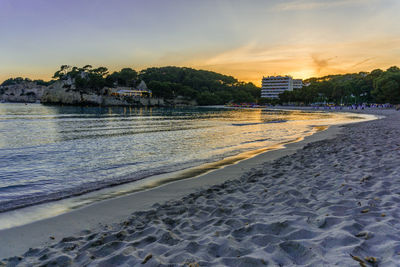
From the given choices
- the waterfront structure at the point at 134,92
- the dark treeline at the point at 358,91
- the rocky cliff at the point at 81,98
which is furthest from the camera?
the waterfront structure at the point at 134,92

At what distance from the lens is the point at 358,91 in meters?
112

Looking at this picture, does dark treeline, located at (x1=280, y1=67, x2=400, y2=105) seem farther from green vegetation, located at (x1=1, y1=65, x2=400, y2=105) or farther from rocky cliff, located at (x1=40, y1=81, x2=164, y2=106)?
rocky cliff, located at (x1=40, y1=81, x2=164, y2=106)

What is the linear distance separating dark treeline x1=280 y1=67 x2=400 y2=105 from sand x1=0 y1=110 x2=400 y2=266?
103677mm

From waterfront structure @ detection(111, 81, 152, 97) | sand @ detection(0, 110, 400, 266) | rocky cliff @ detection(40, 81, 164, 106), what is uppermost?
waterfront structure @ detection(111, 81, 152, 97)

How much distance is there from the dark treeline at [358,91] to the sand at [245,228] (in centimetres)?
10368

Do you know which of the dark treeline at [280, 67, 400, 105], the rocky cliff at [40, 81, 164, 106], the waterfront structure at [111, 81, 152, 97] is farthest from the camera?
the waterfront structure at [111, 81, 152, 97]

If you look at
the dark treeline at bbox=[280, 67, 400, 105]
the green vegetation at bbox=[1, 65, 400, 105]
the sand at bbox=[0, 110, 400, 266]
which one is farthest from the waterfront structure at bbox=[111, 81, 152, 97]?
the sand at bbox=[0, 110, 400, 266]

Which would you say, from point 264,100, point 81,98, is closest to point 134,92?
point 81,98

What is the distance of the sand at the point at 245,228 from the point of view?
2.90 m

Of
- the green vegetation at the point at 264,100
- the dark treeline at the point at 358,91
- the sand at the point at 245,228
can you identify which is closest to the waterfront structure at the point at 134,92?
the green vegetation at the point at 264,100

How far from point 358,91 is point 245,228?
132686 millimetres

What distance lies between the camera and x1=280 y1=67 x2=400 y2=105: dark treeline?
8725 cm

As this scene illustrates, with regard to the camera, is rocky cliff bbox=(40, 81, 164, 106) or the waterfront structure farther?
the waterfront structure

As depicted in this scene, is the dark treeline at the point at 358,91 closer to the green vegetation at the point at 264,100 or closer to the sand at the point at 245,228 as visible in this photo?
the green vegetation at the point at 264,100
